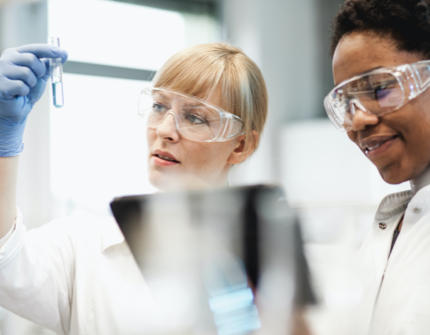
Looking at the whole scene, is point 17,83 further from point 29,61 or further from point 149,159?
point 149,159

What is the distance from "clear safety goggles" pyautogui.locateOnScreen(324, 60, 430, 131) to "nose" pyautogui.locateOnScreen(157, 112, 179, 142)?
0.36 meters

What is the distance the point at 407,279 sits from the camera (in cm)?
69

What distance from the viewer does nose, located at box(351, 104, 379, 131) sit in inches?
28.1

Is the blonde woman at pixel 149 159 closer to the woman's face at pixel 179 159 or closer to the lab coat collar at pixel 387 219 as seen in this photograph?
the woman's face at pixel 179 159

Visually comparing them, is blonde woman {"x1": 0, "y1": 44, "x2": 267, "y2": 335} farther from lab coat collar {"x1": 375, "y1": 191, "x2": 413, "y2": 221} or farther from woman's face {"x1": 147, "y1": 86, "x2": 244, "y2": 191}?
lab coat collar {"x1": 375, "y1": 191, "x2": 413, "y2": 221}

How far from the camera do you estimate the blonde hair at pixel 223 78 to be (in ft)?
3.16

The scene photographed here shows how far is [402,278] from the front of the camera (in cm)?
70

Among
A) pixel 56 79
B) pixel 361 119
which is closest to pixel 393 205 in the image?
pixel 361 119

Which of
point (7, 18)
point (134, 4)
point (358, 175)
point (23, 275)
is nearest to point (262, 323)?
point (23, 275)

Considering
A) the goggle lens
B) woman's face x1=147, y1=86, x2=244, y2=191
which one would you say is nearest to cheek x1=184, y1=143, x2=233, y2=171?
woman's face x1=147, y1=86, x2=244, y2=191

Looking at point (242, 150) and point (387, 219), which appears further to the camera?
point (242, 150)

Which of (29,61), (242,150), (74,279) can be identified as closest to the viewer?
(29,61)

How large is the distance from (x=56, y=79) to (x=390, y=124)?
0.62 m

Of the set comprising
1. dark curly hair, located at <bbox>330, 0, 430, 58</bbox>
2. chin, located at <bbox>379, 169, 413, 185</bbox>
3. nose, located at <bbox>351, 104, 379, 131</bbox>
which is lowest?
chin, located at <bbox>379, 169, 413, 185</bbox>
